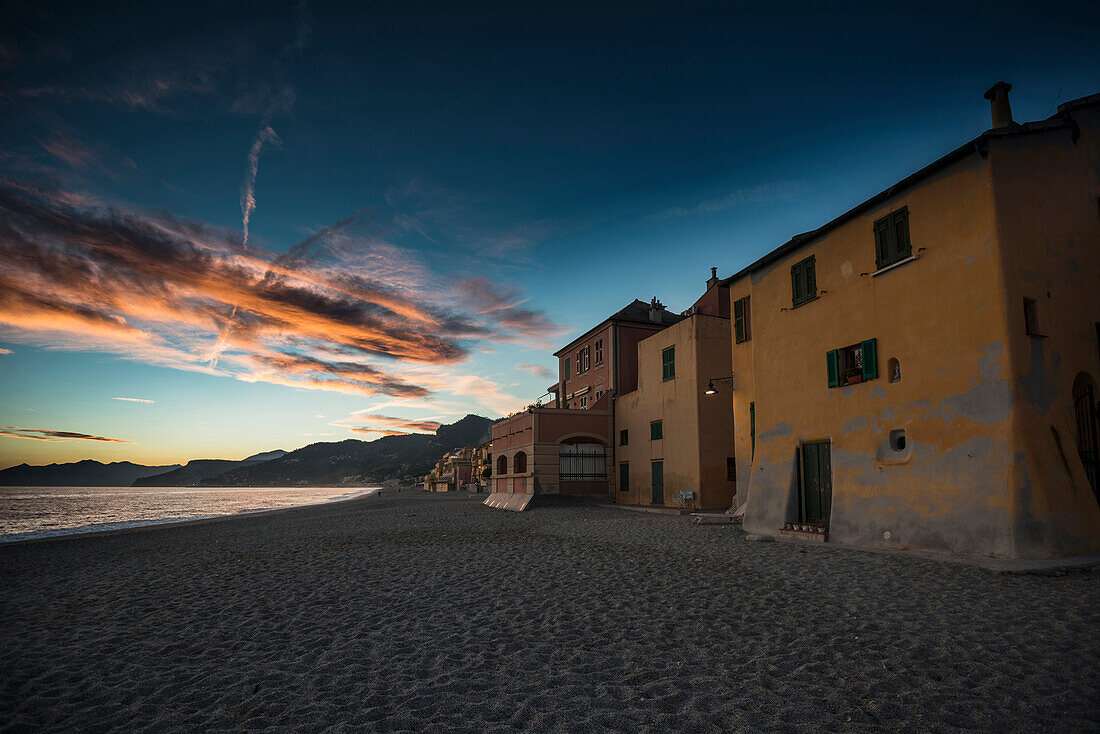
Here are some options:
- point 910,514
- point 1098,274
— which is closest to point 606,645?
point 910,514

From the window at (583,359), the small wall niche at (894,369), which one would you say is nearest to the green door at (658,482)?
the window at (583,359)

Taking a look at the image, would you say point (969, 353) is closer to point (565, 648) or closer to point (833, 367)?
point (833, 367)

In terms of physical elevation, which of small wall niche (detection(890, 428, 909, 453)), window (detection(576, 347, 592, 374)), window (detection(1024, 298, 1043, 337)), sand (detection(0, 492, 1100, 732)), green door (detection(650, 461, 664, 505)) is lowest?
sand (detection(0, 492, 1100, 732))

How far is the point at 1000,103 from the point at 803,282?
5422mm

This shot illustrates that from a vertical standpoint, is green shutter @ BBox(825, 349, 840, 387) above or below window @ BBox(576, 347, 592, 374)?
below

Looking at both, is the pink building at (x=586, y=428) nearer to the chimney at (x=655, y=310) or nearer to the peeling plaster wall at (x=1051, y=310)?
the chimney at (x=655, y=310)

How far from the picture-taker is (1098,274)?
1195 cm

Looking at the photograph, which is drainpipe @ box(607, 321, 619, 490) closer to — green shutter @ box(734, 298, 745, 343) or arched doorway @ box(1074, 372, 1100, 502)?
green shutter @ box(734, 298, 745, 343)

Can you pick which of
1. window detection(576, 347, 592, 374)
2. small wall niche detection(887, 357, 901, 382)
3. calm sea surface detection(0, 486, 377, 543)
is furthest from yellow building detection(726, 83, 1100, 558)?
calm sea surface detection(0, 486, 377, 543)

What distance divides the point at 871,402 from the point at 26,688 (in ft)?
48.2

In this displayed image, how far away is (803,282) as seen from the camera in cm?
1538

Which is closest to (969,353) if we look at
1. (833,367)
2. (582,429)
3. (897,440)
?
(897,440)

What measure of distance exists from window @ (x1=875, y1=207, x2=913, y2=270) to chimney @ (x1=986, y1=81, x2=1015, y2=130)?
8.79 feet

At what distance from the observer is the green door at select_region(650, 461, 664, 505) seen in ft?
88.1
